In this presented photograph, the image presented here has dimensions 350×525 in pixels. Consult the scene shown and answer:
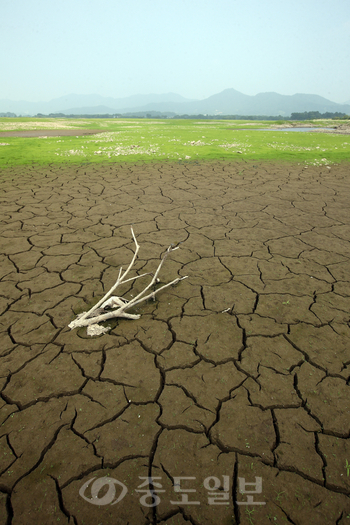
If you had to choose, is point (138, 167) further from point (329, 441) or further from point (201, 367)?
point (329, 441)

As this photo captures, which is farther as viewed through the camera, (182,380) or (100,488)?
(182,380)

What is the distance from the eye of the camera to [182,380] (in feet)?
5.78

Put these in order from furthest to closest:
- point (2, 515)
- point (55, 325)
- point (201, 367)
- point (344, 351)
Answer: point (55, 325)
point (344, 351)
point (201, 367)
point (2, 515)

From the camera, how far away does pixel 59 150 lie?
1120 centimetres

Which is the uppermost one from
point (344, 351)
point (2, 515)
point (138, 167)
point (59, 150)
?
point (59, 150)

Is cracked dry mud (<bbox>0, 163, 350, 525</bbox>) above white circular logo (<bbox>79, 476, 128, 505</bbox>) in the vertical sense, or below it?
above

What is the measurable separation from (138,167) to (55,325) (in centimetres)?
713

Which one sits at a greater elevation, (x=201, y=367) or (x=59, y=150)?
(x=59, y=150)

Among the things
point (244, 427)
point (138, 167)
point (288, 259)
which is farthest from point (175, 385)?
point (138, 167)

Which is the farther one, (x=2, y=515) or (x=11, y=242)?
(x=11, y=242)

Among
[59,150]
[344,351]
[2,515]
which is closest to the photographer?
[2,515]

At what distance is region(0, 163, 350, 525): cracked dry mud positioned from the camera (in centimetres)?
123

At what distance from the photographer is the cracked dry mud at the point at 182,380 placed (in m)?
1.23

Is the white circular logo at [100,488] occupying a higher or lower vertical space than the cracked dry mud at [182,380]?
lower
